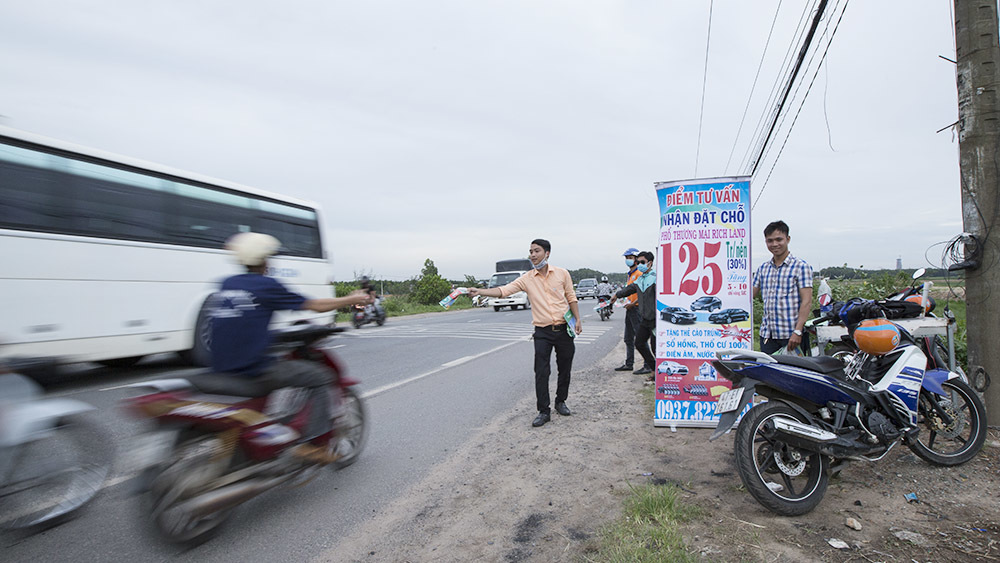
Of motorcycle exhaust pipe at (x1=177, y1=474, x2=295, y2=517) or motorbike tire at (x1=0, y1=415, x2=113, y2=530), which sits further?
motorbike tire at (x1=0, y1=415, x2=113, y2=530)

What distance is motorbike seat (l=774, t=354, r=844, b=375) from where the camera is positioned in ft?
11.1

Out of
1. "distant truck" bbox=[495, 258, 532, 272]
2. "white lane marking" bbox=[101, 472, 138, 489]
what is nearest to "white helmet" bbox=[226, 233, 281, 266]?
"white lane marking" bbox=[101, 472, 138, 489]

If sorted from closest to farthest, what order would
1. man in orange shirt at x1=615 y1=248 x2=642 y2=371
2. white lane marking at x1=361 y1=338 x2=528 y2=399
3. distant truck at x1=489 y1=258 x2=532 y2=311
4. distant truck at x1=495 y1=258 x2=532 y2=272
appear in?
white lane marking at x1=361 y1=338 x2=528 y2=399
man in orange shirt at x1=615 y1=248 x2=642 y2=371
distant truck at x1=489 y1=258 x2=532 y2=311
distant truck at x1=495 y1=258 x2=532 y2=272

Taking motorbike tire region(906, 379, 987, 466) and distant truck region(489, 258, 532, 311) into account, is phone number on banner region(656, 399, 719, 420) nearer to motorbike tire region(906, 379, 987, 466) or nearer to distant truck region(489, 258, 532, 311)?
motorbike tire region(906, 379, 987, 466)

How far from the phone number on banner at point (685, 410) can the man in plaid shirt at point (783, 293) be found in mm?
833

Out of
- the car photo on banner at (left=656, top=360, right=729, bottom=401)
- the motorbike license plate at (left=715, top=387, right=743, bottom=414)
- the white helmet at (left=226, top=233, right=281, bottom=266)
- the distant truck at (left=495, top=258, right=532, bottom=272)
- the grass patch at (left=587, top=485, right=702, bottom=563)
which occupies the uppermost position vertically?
the distant truck at (left=495, top=258, right=532, bottom=272)

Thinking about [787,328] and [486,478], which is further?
[787,328]

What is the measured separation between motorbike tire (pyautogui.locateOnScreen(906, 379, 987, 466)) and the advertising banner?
1449mm

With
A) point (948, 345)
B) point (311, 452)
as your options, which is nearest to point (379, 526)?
point (311, 452)

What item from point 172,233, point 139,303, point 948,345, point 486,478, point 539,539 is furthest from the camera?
point 172,233

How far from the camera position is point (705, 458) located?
4.14 meters

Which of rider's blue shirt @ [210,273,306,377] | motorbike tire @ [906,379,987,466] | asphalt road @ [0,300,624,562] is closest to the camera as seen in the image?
asphalt road @ [0,300,624,562]

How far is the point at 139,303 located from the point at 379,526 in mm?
7038

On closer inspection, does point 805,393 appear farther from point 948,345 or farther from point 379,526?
point 379,526
